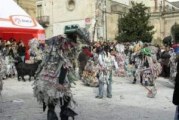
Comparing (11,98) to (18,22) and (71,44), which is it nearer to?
(71,44)

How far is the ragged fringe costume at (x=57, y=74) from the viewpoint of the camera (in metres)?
8.30

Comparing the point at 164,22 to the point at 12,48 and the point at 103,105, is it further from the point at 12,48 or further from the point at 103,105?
the point at 103,105

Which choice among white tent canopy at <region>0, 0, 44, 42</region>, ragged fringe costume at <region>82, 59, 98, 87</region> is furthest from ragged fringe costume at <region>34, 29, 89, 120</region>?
white tent canopy at <region>0, 0, 44, 42</region>

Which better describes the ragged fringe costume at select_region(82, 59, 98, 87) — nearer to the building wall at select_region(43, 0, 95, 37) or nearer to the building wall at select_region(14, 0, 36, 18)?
the building wall at select_region(14, 0, 36, 18)

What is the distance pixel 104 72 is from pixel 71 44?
208 inches

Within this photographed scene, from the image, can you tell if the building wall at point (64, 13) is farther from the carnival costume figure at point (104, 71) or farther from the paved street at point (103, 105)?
the carnival costume figure at point (104, 71)

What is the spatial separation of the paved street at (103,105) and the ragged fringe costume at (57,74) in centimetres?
159

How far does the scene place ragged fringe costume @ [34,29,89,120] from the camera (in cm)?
830


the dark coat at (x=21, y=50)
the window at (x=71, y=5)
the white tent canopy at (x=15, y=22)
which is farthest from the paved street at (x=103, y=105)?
the window at (x=71, y=5)

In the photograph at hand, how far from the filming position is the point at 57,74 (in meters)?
8.34

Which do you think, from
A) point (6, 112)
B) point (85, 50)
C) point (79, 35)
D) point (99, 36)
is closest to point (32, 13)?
point (85, 50)

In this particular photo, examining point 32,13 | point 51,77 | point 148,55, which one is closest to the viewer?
point 51,77

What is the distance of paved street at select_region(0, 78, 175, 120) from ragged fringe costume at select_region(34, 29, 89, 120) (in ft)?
5.23

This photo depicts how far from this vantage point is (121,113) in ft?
35.0
